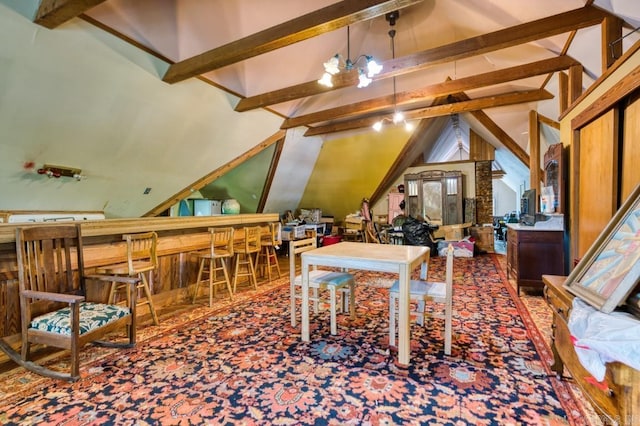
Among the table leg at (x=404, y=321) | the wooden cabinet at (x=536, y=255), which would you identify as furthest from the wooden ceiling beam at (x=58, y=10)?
the wooden cabinet at (x=536, y=255)

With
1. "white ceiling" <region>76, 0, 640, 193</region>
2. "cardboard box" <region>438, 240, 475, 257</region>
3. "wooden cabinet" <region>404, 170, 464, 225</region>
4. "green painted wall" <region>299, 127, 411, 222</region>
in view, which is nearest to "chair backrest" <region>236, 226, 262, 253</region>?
"white ceiling" <region>76, 0, 640, 193</region>

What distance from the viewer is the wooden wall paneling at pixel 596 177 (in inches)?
101

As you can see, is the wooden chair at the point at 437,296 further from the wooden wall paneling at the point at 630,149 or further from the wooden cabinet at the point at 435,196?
the wooden cabinet at the point at 435,196

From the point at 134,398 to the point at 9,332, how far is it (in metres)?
1.37

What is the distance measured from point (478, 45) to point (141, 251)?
415cm

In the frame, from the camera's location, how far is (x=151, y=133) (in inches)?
157

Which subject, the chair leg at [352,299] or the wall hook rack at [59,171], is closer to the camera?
the chair leg at [352,299]

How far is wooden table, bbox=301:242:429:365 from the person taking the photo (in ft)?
7.23

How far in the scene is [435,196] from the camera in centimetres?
814

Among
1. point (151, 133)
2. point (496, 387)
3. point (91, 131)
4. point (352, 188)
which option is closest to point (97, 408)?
point (496, 387)

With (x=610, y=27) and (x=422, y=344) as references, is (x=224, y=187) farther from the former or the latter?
(x=610, y=27)

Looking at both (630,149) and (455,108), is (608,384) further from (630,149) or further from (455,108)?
(455,108)

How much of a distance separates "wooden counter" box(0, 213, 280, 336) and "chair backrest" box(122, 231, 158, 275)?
0.13 metres

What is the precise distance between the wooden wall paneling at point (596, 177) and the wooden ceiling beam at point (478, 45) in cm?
86
